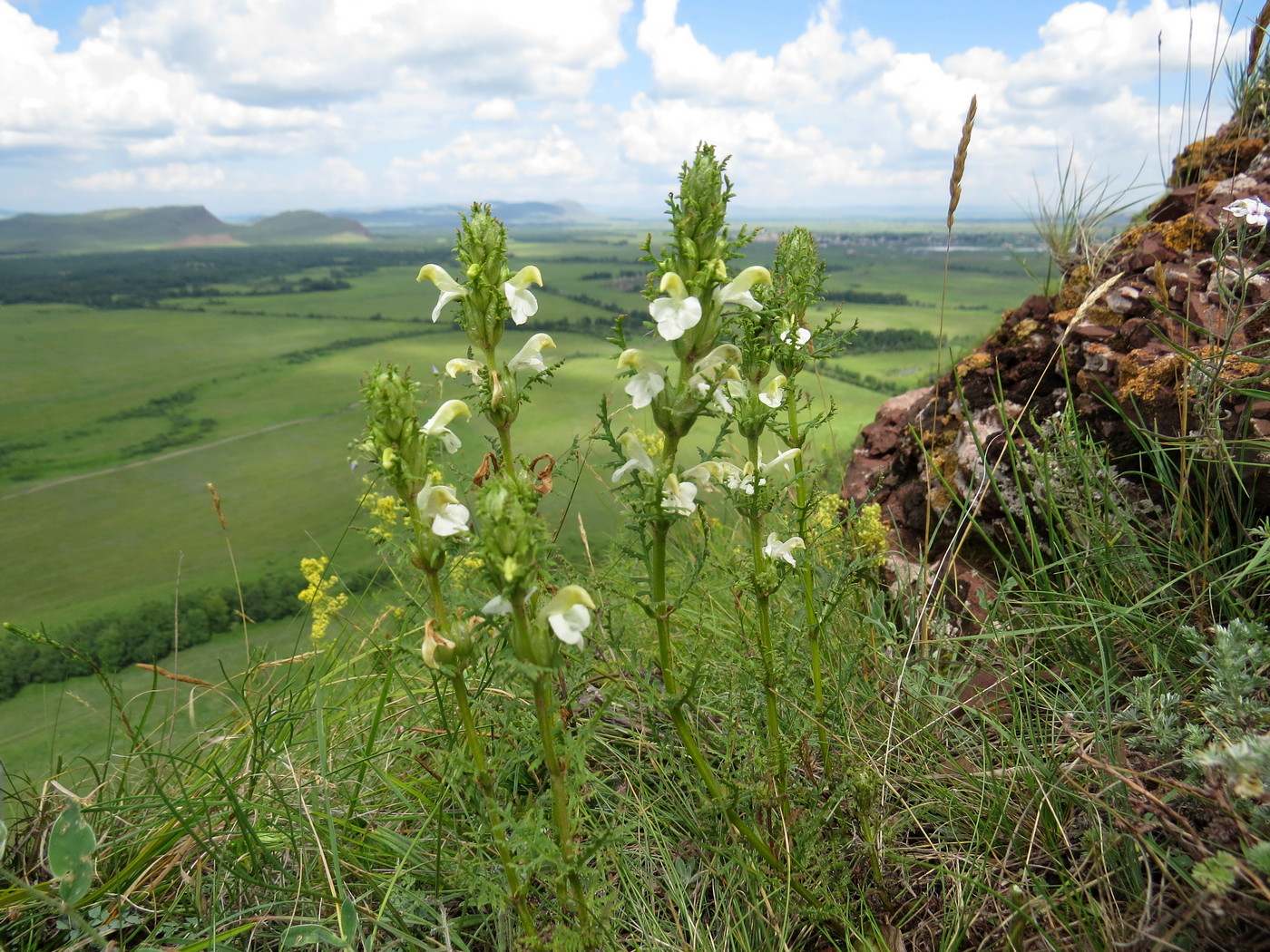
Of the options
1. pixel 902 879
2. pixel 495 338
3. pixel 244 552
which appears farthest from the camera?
pixel 244 552

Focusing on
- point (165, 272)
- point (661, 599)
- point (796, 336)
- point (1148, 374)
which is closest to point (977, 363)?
point (1148, 374)

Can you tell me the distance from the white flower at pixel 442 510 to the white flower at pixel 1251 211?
3913 mm

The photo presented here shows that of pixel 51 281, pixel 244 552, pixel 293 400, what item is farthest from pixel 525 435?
pixel 51 281

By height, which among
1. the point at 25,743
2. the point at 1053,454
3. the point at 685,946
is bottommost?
the point at 25,743

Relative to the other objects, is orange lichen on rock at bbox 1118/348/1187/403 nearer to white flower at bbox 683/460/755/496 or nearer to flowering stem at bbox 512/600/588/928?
white flower at bbox 683/460/755/496

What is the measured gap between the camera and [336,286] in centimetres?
7881

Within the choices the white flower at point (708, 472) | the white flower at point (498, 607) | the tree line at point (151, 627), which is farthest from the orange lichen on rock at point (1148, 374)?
the tree line at point (151, 627)

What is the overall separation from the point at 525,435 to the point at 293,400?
54.5 feet

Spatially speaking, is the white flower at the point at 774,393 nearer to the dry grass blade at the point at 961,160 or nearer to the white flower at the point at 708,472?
the white flower at the point at 708,472

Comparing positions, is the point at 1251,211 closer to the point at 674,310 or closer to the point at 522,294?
the point at 674,310

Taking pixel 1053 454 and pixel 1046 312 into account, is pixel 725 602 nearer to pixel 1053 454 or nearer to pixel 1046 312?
pixel 1053 454

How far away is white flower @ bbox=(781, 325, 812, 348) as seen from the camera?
2.40 meters

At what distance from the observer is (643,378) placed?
198 cm

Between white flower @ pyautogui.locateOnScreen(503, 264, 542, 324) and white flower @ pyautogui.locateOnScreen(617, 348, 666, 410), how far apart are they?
0.33 metres
